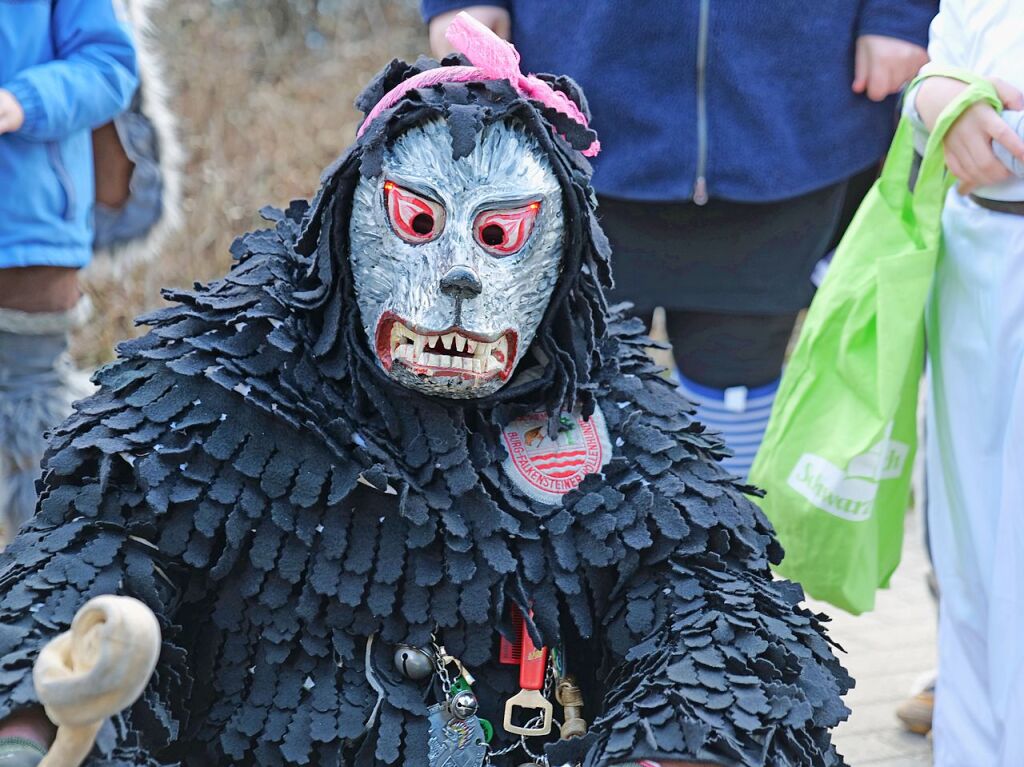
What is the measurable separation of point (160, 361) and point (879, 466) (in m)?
1.10

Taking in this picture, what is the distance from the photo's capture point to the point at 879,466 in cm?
207

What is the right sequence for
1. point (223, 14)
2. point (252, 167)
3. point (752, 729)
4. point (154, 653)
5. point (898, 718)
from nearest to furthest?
point (154, 653) < point (752, 729) < point (898, 718) < point (252, 167) < point (223, 14)

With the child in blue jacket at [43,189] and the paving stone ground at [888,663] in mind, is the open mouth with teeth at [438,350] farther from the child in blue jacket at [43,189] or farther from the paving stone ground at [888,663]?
the paving stone ground at [888,663]

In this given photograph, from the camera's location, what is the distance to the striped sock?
2354 mm

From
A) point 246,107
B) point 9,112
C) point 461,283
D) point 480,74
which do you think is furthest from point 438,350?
point 246,107

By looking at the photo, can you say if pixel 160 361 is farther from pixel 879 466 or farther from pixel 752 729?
pixel 879 466

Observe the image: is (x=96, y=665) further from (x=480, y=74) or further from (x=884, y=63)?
(x=884, y=63)

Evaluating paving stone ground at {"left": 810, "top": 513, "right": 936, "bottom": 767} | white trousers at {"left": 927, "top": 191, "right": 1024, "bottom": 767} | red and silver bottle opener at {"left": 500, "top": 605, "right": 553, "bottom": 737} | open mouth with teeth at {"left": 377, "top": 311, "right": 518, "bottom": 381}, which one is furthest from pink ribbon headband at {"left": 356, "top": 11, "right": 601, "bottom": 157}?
paving stone ground at {"left": 810, "top": 513, "right": 936, "bottom": 767}

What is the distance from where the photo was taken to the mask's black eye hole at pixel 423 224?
1.50 metres

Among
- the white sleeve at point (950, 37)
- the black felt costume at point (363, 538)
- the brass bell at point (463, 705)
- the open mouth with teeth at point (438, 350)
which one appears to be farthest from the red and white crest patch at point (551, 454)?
the white sleeve at point (950, 37)

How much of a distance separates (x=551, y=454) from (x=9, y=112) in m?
1.14

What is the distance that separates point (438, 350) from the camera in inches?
58.4

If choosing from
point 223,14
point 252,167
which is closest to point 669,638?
point 252,167

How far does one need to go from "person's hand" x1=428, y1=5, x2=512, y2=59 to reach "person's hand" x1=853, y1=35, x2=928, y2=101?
59 centimetres
